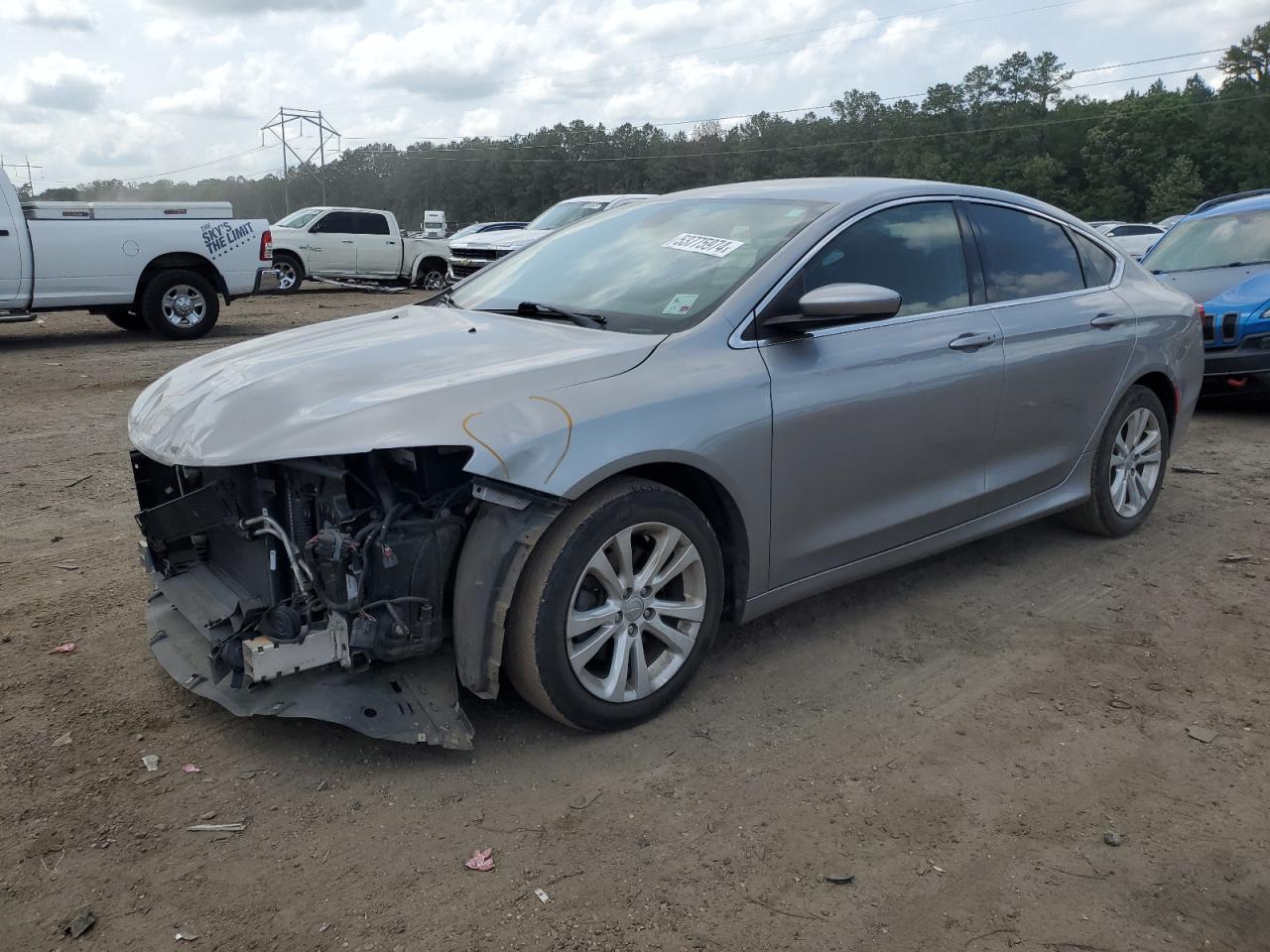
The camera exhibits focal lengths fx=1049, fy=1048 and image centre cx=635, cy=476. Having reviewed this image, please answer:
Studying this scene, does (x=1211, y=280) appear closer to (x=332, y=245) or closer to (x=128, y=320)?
(x=128, y=320)

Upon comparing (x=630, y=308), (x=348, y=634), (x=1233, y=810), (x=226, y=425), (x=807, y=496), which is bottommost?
(x=1233, y=810)

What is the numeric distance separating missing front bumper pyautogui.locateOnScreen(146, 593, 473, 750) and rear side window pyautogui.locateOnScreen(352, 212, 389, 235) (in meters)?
19.7

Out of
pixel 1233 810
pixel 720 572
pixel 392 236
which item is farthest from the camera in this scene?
pixel 392 236

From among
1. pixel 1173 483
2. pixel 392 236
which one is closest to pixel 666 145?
pixel 392 236

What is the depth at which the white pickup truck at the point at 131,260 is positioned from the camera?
11719 mm

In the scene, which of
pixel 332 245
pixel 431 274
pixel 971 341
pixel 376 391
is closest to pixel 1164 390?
pixel 971 341

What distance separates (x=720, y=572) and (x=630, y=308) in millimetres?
1008

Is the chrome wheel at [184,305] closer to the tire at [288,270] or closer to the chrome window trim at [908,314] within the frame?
the tire at [288,270]

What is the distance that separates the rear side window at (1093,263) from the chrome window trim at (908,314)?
0.02 meters

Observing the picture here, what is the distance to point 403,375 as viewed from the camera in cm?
326

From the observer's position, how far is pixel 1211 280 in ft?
28.1

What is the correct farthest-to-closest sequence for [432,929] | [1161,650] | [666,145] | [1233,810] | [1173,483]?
[666,145] < [1173,483] < [1161,650] < [1233,810] < [432,929]

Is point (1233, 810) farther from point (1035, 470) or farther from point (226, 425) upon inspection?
point (226, 425)

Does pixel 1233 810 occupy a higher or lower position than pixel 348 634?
lower
